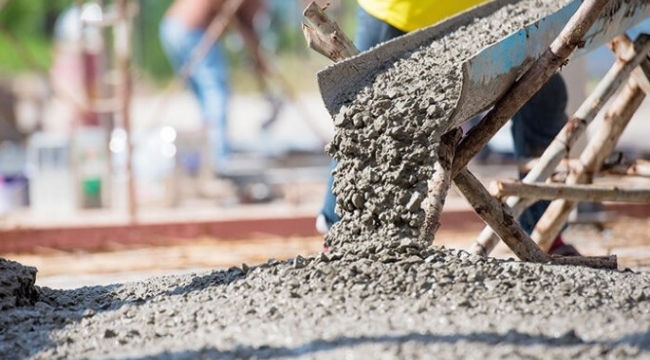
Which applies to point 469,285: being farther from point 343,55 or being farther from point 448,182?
point 343,55

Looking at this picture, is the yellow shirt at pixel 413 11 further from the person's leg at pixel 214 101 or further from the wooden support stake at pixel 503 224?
the person's leg at pixel 214 101

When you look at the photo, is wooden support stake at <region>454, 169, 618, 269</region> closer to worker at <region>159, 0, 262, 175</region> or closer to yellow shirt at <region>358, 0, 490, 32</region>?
yellow shirt at <region>358, 0, 490, 32</region>

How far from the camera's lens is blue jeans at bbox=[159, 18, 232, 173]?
9.45 metres

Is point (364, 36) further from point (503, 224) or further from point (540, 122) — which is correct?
point (503, 224)

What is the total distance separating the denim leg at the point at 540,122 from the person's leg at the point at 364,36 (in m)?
0.60

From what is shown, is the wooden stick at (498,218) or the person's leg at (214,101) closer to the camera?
the wooden stick at (498,218)

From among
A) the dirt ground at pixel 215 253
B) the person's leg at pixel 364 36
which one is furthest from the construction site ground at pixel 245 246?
the person's leg at pixel 364 36

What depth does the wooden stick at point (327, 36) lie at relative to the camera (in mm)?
3842

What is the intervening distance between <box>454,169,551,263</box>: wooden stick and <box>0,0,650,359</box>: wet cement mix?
13.5 inches

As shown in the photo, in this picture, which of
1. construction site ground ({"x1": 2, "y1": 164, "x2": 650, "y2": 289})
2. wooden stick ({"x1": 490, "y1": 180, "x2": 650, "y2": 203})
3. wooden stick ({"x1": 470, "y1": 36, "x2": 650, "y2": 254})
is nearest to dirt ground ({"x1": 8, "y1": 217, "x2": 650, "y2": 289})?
construction site ground ({"x1": 2, "y1": 164, "x2": 650, "y2": 289})

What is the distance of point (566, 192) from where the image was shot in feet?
14.3

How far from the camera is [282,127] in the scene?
1573 cm

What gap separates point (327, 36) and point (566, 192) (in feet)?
3.34

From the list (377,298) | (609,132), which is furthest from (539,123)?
(377,298)
